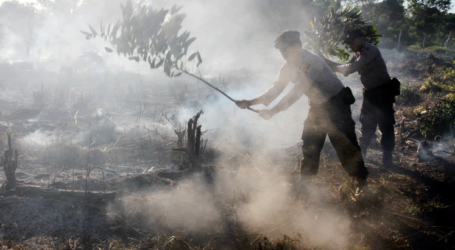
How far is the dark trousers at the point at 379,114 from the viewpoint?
357 cm

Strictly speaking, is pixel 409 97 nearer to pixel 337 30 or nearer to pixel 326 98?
pixel 337 30

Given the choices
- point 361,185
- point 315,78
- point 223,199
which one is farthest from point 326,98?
point 223,199

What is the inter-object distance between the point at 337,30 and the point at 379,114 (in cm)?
153

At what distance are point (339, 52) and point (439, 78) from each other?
4.92m

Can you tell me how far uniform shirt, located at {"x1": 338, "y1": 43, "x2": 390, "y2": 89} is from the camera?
346 cm

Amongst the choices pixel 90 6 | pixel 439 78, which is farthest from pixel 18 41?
pixel 439 78

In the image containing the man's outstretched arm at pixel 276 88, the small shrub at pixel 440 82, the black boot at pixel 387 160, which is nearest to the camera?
the man's outstretched arm at pixel 276 88

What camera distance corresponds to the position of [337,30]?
426 centimetres

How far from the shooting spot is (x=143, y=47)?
10.1 feet

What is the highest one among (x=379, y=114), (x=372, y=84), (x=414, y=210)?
(x=372, y=84)

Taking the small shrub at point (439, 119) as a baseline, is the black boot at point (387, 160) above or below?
below

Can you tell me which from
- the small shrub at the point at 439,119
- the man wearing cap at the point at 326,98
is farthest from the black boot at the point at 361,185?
the small shrub at the point at 439,119

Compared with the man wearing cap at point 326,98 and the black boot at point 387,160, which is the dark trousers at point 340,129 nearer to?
the man wearing cap at point 326,98

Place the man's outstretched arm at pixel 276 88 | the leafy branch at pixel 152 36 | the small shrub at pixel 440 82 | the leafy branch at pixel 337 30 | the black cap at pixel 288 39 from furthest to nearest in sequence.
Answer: the small shrub at pixel 440 82
the leafy branch at pixel 337 30
the man's outstretched arm at pixel 276 88
the leafy branch at pixel 152 36
the black cap at pixel 288 39
